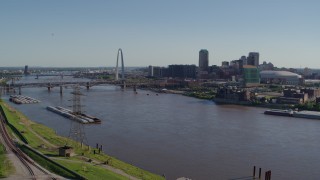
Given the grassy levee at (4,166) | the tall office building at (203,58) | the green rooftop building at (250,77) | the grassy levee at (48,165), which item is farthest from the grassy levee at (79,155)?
the tall office building at (203,58)

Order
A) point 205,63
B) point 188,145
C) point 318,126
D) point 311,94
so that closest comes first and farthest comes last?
point 188,145 → point 318,126 → point 311,94 → point 205,63

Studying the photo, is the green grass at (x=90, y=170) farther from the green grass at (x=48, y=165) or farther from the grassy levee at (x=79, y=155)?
the green grass at (x=48, y=165)

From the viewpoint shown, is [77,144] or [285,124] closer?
[77,144]

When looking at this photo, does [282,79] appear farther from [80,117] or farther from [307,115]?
[80,117]

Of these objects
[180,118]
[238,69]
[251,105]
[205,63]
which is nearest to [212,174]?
[180,118]

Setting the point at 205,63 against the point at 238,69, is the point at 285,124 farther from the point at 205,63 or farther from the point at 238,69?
the point at 205,63

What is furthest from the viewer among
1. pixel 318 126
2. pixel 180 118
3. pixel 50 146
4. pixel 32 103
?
pixel 32 103

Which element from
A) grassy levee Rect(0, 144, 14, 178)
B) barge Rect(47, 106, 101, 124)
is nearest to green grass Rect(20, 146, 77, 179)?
grassy levee Rect(0, 144, 14, 178)

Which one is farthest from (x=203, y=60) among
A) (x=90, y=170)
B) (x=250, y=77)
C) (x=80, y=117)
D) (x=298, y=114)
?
(x=90, y=170)
